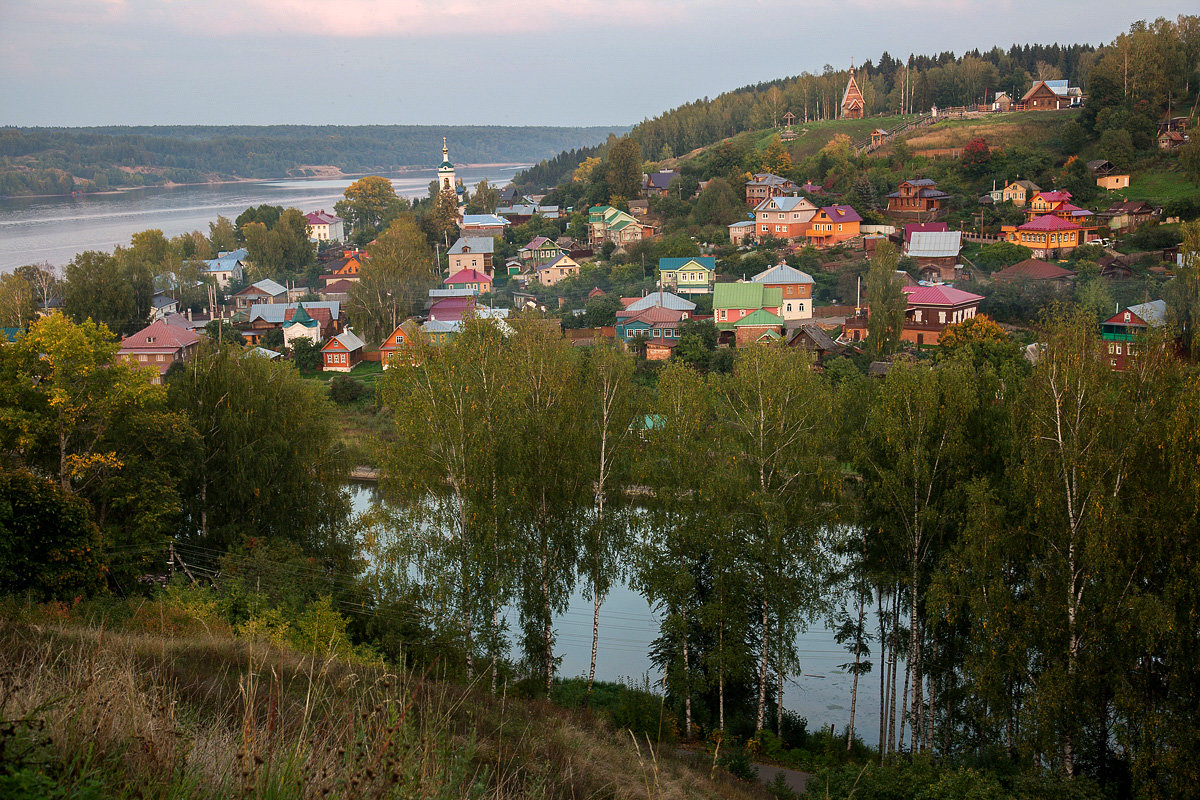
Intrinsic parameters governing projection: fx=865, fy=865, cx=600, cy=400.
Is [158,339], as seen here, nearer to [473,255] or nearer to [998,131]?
[473,255]

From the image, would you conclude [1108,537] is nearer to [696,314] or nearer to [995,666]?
[995,666]

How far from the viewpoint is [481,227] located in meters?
33.4

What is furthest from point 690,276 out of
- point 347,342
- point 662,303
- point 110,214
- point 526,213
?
point 110,214

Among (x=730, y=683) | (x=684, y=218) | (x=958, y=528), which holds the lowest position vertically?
(x=730, y=683)

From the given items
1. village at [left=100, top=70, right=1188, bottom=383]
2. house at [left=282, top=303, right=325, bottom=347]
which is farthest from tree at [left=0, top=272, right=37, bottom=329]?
house at [left=282, top=303, right=325, bottom=347]

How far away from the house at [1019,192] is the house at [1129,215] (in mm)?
2847

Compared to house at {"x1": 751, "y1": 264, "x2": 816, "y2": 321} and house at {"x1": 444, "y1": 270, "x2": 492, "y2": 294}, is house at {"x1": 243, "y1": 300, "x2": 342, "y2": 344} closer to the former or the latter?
house at {"x1": 444, "y1": 270, "x2": 492, "y2": 294}

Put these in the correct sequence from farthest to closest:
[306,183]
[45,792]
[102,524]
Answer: [306,183] → [102,524] → [45,792]

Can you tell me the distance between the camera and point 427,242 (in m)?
31.3

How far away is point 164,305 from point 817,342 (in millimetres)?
18884

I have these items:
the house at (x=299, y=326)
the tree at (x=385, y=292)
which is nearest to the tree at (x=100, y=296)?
the house at (x=299, y=326)

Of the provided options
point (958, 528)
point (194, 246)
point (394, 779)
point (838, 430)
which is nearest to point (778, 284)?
point (838, 430)

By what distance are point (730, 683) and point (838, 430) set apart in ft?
7.57

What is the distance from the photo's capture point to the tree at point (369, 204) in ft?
137
